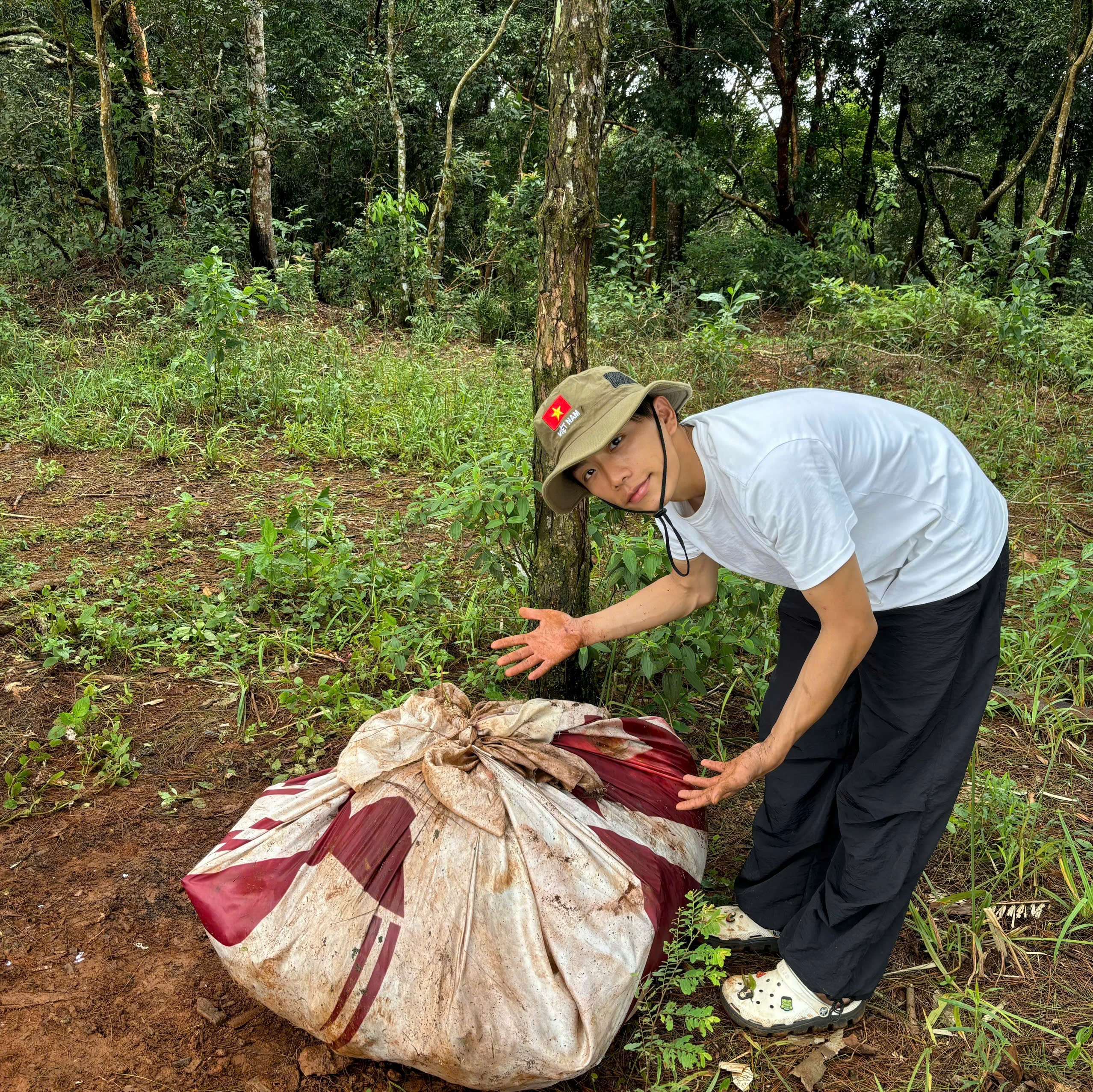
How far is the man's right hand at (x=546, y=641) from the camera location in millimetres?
1854

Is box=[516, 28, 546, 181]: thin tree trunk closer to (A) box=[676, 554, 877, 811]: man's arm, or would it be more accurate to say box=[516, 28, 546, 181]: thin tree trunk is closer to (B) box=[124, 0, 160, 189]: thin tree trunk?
(B) box=[124, 0, 160, 189]: thin tree trunk

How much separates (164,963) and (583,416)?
56.3 inches

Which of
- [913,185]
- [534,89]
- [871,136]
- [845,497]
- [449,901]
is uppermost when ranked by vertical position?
[534,89]

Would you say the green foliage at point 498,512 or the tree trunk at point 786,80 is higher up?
the tree trunk at point 786,80

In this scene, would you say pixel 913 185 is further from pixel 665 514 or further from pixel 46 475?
pixel 665 514

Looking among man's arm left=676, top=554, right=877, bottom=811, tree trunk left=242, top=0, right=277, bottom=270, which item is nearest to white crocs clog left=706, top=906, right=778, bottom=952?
man's arm left=676, top=554, right=877, bottom=811

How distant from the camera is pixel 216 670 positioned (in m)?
2.74

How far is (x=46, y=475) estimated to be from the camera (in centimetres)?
412

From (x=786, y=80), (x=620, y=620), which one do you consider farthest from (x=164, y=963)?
(x=786, y=80)

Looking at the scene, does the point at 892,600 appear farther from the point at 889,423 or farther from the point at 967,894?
the point at 967,894

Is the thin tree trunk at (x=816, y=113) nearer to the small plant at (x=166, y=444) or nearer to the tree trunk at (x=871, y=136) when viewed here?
the tree trunk at (x=871, y=136)

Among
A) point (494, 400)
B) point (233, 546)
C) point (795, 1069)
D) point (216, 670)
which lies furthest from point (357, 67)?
point (795, 1069)

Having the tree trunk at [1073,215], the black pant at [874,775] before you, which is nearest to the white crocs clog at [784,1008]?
the black pant at [874,775]

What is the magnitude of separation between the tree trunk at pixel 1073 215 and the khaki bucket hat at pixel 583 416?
11.7 metres
